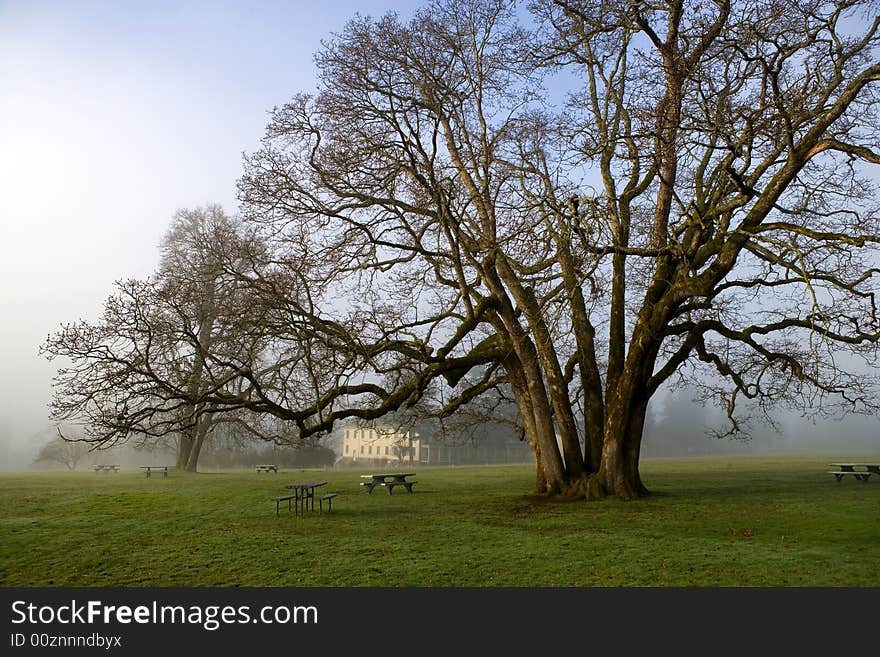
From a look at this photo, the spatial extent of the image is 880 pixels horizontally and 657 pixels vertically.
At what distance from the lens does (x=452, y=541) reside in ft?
39.1

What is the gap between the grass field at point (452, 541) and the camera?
9.06m

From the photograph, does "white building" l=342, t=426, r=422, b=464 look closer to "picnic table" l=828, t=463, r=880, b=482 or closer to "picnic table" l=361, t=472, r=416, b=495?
"picnic table" l=361, t=472, r=416, b=495

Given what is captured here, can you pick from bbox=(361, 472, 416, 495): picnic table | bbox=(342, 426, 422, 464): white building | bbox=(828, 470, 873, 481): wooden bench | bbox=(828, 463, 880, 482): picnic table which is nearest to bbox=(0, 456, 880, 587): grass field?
bbox=(361, 472, 416, 495): picnic table

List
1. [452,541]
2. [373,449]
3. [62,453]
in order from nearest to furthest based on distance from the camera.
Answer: [452,541], [62,453], [373,449]

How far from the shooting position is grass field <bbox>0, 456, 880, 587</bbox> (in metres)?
9.06

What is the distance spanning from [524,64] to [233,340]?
11982 mm

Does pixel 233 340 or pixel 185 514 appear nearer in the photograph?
pixel 233 340

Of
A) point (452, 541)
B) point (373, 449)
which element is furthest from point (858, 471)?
point (373, 449)

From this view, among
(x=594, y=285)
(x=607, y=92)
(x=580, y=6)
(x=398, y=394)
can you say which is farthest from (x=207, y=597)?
(x=607, y=92)

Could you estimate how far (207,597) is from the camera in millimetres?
7828

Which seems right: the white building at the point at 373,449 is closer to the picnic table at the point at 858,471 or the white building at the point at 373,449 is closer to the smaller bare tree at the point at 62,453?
the smaller bare tree at the point at 62,453

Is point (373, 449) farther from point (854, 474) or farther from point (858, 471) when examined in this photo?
point (854, 474)

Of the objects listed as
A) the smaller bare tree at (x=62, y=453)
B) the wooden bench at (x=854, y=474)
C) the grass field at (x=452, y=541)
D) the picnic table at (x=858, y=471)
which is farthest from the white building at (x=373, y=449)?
the grass field at (x=452, y=541)

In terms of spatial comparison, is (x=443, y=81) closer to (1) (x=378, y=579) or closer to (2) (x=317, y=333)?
(2) (x=317, y=333)
